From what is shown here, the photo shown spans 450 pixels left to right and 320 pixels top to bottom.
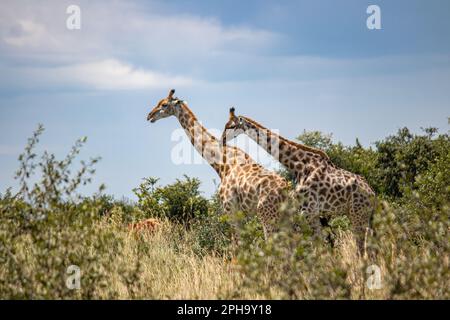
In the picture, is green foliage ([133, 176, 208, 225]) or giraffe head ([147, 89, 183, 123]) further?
green foliage ([133, 176, 208, 225])

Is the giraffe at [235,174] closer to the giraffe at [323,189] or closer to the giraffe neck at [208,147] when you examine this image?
the giraffe neck at [208,147]

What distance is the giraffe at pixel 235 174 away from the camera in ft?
38.9

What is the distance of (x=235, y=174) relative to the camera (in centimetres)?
1273

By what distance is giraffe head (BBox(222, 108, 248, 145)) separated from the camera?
41.3ft

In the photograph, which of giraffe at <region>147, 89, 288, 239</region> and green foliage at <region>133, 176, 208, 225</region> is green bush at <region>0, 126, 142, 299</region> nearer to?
giraffe at <region>147, 89, 288, 239</region>

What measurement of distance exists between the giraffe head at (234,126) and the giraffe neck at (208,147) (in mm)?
450

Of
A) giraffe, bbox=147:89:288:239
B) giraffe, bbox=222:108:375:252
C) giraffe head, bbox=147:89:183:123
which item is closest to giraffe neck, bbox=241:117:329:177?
giraffe, bbox=222:108:375:252

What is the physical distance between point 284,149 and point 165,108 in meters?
3.63

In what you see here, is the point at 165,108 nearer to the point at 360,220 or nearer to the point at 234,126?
the point at 234,126

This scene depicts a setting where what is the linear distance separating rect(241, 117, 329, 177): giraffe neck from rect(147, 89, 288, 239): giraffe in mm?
381

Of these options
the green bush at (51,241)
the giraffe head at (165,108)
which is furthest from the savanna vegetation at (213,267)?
the giraffe head at (165,108)

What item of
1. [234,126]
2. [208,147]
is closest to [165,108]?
[208,147]
